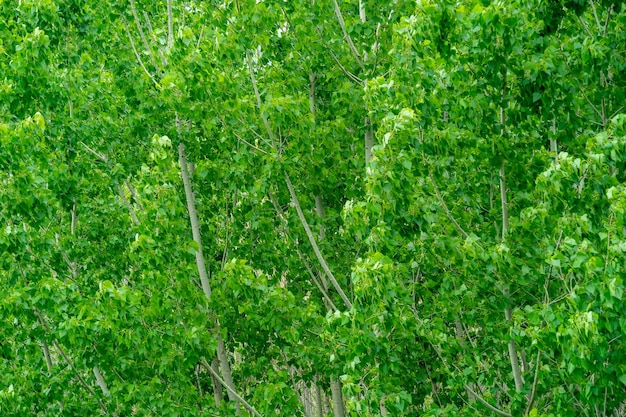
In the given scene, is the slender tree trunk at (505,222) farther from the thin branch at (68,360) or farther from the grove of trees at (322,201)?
the thin branch at (68,360)

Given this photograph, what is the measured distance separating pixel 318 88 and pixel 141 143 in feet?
8.06

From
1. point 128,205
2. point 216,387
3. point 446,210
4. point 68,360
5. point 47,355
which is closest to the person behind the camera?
point 446,210

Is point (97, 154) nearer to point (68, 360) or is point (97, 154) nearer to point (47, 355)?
point (47, 355)

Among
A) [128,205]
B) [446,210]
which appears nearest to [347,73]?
[446,210]

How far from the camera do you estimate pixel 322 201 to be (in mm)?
11398

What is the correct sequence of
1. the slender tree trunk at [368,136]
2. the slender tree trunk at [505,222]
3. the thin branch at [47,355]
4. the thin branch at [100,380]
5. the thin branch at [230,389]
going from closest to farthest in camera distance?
the slender tree trunk at [505,222] → the thin branch at [230,389] → the slender tree trunk at [368,136] → the thin branch at [47,355] → the thin branch at [100,380]

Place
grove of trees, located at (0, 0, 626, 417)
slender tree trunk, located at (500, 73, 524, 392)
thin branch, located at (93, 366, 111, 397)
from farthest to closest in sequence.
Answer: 1. thin branch, located at (93, 366, 111, 397)
2. slender tree trunk, located at (500, 73, 524, 392)
3. grove of trees, located at (0, 0, 626, 417)

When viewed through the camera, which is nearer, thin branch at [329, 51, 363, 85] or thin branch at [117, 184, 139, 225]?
thin branch at [329, 51, 363, 85]

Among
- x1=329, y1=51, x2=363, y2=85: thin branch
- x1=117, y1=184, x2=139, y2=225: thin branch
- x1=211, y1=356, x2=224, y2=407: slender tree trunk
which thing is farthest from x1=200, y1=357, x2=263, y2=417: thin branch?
x1=329, y1=51, x2=363, y2=85: thin branch

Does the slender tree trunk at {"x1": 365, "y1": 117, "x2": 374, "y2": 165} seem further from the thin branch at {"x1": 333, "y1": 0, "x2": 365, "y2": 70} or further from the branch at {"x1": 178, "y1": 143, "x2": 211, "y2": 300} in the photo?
the branch at {"x1": 178, "y1": 143, "x2": 211, "y2": 300}

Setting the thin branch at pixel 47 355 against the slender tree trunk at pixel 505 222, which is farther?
the thin branch at pixel 47 355

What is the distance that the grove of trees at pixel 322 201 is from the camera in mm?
6953

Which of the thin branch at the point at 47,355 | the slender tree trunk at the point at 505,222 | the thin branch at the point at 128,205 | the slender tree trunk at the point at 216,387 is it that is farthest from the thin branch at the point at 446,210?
the thin branch at the point at 47,355

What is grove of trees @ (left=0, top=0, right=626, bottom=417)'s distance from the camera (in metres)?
6.95
